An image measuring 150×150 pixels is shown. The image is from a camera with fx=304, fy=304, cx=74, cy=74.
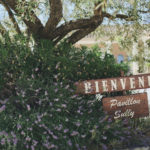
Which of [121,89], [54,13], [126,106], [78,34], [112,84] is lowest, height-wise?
[126,106]

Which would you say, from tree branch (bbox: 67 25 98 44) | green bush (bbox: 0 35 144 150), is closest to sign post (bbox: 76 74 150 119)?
green bush (bbox: 0 35 144 150)

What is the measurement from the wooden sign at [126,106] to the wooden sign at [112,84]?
0.74ft

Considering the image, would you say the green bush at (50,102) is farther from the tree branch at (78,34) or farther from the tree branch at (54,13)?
the tree branch at (78,34)

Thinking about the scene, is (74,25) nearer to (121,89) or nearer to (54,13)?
(54,13)

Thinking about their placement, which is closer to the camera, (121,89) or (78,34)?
(121,89)

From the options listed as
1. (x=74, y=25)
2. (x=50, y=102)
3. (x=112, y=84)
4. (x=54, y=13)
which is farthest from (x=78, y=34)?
(x=50, y=102)

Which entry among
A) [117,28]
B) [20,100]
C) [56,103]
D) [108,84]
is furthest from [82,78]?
[117,28]

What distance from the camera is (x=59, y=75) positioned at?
658cm

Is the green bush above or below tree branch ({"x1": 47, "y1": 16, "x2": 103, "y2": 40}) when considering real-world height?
below

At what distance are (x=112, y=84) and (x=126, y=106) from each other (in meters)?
0.60

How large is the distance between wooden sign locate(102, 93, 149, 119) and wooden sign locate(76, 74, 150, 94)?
226mm

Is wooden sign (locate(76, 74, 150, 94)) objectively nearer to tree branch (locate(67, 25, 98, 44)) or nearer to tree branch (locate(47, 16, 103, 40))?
tree branch (locate(47, 16, 103, 40))

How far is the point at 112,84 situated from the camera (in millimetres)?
6812

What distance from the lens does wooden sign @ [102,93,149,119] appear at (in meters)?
6.74
